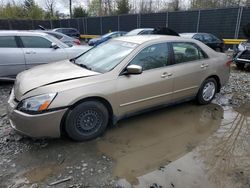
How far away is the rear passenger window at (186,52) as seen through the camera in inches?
169

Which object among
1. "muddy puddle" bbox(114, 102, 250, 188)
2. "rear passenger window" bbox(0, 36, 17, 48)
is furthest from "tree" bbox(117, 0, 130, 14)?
"muddy puddle" bbox(114, 102, 250, 188)

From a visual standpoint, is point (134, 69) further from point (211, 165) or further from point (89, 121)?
point (211, 165)

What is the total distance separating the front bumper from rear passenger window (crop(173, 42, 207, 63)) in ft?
7.77

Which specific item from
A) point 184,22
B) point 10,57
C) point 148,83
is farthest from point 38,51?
point 184,22

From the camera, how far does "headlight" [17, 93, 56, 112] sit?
9.86 feet

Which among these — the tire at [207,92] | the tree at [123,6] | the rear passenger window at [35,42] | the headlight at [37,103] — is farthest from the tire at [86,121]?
the tree at [123,6]

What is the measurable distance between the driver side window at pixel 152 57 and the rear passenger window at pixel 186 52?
0.26 m

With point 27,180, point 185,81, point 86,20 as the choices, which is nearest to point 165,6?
point 86,20

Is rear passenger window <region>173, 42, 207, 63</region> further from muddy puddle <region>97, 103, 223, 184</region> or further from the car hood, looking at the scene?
the car hood

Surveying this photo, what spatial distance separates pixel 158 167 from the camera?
2945mm

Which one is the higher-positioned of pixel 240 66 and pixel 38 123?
pixel 38 123

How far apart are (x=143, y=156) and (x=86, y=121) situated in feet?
3.17

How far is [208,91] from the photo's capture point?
16.3 ft

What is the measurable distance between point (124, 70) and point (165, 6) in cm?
3699
